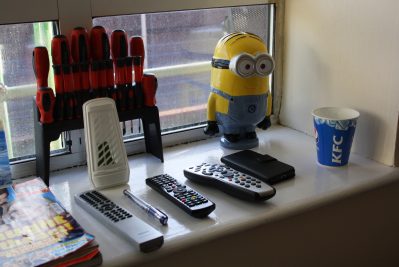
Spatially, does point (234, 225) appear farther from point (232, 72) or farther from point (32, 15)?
point (32, 15)

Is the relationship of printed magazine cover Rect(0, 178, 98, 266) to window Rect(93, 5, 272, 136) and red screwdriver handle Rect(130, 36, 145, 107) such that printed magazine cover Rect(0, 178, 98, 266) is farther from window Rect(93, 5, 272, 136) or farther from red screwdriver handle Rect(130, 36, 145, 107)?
window Rect(93, 5, 272, 136)

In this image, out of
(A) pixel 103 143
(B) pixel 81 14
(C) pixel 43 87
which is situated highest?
(B) pixel 81 14

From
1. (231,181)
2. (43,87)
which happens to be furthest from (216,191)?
(43,87)

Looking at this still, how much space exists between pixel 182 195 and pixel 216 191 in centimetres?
9

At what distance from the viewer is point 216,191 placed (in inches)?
41.6

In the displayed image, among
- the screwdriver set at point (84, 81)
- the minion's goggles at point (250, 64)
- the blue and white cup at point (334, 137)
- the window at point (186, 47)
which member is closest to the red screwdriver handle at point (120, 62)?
the screwdriver set at point (84, 81)

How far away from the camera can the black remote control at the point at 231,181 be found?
98cm

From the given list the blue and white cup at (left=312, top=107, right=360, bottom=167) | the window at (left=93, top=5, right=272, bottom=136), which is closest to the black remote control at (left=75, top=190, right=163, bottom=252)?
the window at (left=93, top=5, right=272, bottom=136)

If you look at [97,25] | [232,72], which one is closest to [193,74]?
[232,72]

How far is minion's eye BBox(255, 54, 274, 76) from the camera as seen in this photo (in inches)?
45.0

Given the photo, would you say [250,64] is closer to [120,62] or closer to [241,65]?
[241,65]

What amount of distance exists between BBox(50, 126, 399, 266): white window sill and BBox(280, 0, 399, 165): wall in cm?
8

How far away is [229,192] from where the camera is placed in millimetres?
1022

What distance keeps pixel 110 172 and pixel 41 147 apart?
0.15 m
